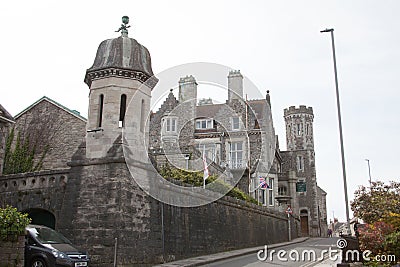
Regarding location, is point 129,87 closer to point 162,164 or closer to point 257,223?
point 162,164

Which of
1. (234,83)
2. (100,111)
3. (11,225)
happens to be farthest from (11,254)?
(234,83)

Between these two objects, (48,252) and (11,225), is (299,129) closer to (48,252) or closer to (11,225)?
(48,252)

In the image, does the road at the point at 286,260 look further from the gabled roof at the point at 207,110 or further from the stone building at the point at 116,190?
the gabled roof at the point at 207,110

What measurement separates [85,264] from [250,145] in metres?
27.0

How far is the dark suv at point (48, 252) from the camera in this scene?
1055 cm

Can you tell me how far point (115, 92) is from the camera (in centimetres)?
1444

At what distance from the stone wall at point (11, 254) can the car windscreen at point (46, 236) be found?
2.33 feet

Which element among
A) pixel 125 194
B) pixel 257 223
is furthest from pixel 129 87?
pixel 257 223

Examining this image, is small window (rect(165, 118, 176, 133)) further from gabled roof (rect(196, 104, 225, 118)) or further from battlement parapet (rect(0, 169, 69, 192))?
battlement parapet (rect(0, 169, 69, 192))

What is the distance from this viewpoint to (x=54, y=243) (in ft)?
36.7

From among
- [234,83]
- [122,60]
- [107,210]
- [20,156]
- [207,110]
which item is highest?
[234,83]

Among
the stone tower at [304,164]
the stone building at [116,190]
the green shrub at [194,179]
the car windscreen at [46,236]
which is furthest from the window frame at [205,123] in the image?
the car windscreen at [46,236]

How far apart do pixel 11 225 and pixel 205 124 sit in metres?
28.9

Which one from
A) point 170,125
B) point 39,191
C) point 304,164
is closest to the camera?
point 39,191
